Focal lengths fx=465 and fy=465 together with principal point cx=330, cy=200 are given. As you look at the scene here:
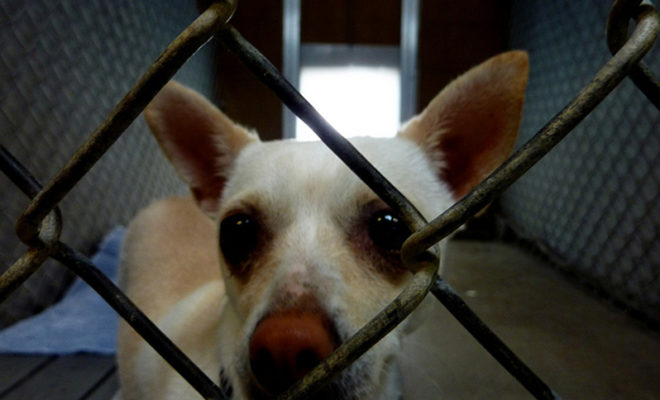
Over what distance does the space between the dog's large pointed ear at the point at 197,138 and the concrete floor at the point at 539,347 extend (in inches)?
27.3

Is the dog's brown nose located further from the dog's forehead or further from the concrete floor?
the concrete floor

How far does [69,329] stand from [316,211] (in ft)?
4.48

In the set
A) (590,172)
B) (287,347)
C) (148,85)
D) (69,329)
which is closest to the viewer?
(148,85)

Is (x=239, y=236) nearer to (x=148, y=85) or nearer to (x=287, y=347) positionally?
(x=287, y=347)

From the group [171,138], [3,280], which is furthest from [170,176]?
[3,280]

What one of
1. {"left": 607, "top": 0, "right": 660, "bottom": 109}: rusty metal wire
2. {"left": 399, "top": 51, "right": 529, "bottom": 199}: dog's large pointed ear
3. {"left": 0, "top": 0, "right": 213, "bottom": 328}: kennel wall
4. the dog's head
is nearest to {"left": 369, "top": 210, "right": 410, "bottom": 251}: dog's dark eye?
the dog's head

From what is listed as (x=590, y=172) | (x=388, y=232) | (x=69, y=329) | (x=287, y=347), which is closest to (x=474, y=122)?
(x=388, y=232)

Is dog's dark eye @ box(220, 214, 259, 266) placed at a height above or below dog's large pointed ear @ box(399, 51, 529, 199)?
below

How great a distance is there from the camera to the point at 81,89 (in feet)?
7.26

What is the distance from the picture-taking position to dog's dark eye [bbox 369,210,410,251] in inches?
38.7

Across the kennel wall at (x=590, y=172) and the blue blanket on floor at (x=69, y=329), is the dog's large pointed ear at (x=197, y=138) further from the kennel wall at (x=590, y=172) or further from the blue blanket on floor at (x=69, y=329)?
the kennel wall at (x=590, y=172)

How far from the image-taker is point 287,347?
0.66 m

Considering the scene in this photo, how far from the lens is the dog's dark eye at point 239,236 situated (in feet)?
3.47

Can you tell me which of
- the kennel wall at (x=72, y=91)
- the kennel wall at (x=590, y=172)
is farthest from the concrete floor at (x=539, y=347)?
the kennel wall at (x=72, y=91)
